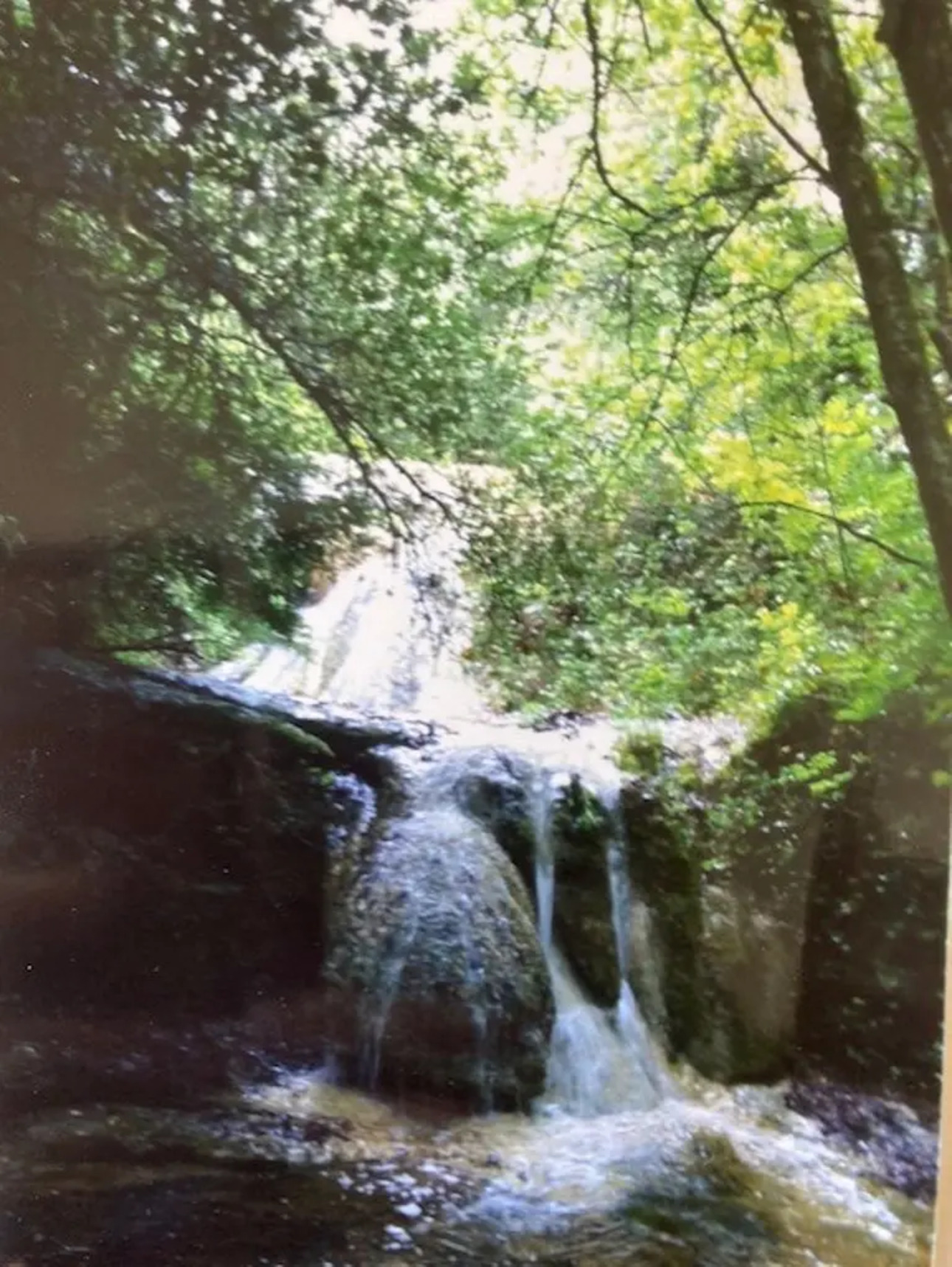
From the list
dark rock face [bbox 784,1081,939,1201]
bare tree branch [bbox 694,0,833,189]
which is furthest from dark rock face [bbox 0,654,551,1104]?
bare tree branch [bbox 694,0,833,189]

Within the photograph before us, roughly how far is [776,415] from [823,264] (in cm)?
13

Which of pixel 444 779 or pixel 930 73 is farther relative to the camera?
pixel 444 779

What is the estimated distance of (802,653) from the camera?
1.05 m

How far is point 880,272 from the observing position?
103 cm

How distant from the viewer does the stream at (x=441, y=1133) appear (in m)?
1.02

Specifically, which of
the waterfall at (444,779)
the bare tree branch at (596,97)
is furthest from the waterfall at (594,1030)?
the bare tree branch at (596,97)

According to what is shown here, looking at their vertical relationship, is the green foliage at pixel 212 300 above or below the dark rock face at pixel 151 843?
above

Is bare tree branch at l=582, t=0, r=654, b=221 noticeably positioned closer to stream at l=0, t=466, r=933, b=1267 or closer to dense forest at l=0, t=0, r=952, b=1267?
dense forest at l=0, t=0, r=952, b=1267

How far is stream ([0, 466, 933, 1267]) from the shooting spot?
102cm

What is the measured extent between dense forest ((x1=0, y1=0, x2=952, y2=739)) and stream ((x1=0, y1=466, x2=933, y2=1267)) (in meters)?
0.05

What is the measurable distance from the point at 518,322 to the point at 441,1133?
722 millimetres

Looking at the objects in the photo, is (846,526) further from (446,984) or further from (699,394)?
(446,984)

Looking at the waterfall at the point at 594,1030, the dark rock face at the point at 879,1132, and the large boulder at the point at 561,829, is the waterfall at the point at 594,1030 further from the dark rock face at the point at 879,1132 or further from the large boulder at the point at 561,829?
the dark rock face at the point at 879,1132

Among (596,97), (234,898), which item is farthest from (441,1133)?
(596,97)
